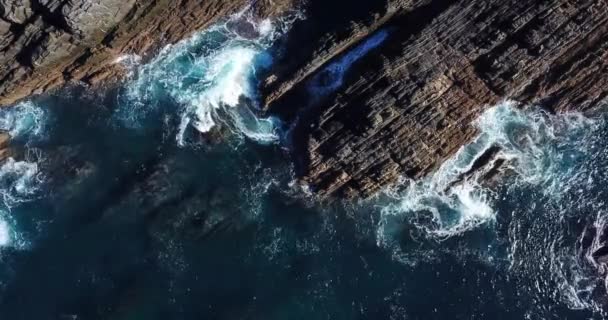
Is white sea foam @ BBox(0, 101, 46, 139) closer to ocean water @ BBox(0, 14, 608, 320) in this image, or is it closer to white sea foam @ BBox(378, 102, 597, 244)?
ocean water @ BBox(0, 14, 608, 320)

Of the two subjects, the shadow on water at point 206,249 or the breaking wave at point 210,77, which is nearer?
the shadow on water at point 206,249

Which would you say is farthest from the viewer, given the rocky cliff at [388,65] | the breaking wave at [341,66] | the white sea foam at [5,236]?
the white sea foam at [5,236]

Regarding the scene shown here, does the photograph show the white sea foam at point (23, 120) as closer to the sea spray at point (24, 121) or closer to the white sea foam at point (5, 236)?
the sea spray at point (24, 121)

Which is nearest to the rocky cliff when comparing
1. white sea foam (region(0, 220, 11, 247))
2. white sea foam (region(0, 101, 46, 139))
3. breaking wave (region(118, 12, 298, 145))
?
white sea foam (region(0, 101, 46, 139))

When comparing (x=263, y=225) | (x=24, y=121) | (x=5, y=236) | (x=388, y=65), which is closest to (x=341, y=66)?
(x=388, y=65)

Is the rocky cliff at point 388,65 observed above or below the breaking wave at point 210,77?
below

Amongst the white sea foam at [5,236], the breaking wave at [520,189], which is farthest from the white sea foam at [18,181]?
the breaking wave at [520,189]

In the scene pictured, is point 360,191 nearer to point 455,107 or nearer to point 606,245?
point 455,107
